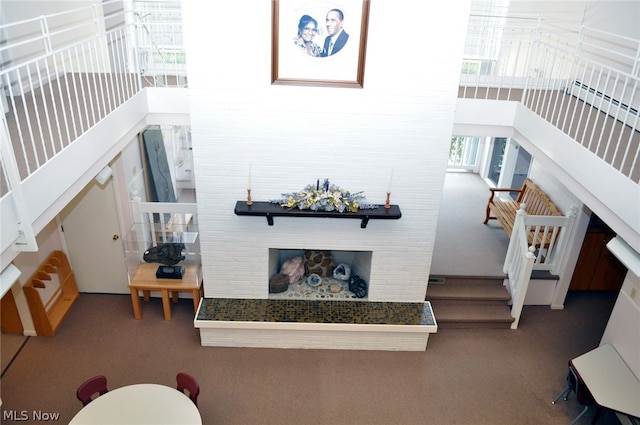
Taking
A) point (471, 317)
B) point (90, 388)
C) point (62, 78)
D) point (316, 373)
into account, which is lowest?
point (316, 373)

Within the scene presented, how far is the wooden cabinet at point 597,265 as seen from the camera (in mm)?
6676

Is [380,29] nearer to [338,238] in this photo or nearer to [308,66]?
[308,66]

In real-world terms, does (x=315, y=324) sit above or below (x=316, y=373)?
above

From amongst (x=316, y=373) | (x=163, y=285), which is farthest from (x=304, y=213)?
(x=163, y=285)

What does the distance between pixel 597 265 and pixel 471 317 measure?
2.20m

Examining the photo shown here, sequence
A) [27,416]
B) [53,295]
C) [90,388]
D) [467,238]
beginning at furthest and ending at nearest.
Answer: [467,238]
[53,295]
[27,416]
[90,388]

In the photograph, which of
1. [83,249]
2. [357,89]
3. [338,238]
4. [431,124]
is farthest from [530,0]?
A: [83,249]

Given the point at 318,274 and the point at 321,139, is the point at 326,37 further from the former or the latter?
the point at 318,274

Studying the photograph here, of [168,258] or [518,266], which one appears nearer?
[168,258]

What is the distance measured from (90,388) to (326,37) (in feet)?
12.7

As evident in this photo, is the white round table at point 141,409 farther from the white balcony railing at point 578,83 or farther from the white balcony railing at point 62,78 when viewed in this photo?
the white balcony railing at point 578,83

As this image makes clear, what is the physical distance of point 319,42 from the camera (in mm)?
4539

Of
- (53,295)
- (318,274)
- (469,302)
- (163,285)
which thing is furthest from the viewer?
(469,302)

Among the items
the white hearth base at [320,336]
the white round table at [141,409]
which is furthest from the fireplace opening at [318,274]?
the white round table at [141,409]
